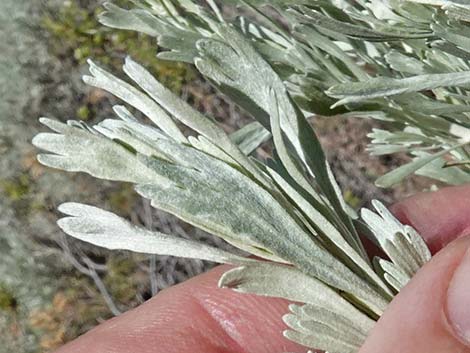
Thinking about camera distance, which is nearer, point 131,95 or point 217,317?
point 131,95

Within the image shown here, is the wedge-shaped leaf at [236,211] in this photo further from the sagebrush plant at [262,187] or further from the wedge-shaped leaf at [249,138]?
the wedge-shaped leaf at [249,138]

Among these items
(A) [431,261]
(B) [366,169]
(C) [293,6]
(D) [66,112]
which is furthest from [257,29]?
(D) [66,112]

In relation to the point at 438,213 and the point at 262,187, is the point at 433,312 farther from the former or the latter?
the point at 438,213

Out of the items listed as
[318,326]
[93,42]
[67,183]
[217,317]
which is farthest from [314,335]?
[93,42]

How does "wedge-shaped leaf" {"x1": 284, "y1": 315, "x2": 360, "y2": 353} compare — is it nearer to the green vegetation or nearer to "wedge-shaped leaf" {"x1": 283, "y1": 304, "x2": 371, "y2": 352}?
"wedge-shaped leaf" {"x1": 283, "y1": 304, "x2": 371, "y2": 352}

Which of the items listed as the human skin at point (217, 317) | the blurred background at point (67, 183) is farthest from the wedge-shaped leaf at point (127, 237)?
the blurred background at point (67, 183)

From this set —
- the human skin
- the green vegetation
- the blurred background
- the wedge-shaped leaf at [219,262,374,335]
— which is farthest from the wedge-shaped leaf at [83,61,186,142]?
the green vegetation

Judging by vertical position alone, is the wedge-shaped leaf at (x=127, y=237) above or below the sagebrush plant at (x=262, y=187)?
below
